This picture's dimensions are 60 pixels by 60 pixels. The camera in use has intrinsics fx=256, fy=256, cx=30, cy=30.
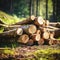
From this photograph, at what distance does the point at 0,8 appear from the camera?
87.6 feet

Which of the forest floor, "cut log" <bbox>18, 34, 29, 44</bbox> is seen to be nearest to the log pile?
"cut log" <bbox>18, 34, 29, 44</bbox>

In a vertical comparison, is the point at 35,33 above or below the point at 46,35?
above

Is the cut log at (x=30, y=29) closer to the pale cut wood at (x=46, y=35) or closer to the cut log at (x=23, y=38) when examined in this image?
the cut log at (x=23, y=38)

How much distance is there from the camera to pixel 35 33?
47.7 feet

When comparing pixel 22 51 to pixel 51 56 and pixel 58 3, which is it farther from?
pixel 58 3

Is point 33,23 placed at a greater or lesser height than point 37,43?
greater

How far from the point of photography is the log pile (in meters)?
14.3

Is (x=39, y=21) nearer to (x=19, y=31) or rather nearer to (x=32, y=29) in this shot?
(x=32, y=29)

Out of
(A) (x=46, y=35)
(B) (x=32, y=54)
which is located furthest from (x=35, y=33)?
(B) (x=32, y=54)

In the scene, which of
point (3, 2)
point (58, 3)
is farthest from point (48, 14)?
point (3, 2)

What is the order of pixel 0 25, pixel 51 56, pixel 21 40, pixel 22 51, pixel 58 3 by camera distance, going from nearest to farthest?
pixel 51 56, pixel 22 51, pixel 21 40, pixel 0 25, pixel 58 3

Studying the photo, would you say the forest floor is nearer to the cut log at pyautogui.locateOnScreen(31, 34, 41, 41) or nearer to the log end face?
the cut log at pyautogui.locateOnScreen(31, 34, 41, 41)

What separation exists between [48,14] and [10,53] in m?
16.9

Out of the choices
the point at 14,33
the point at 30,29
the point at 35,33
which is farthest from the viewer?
the point at 35,33
